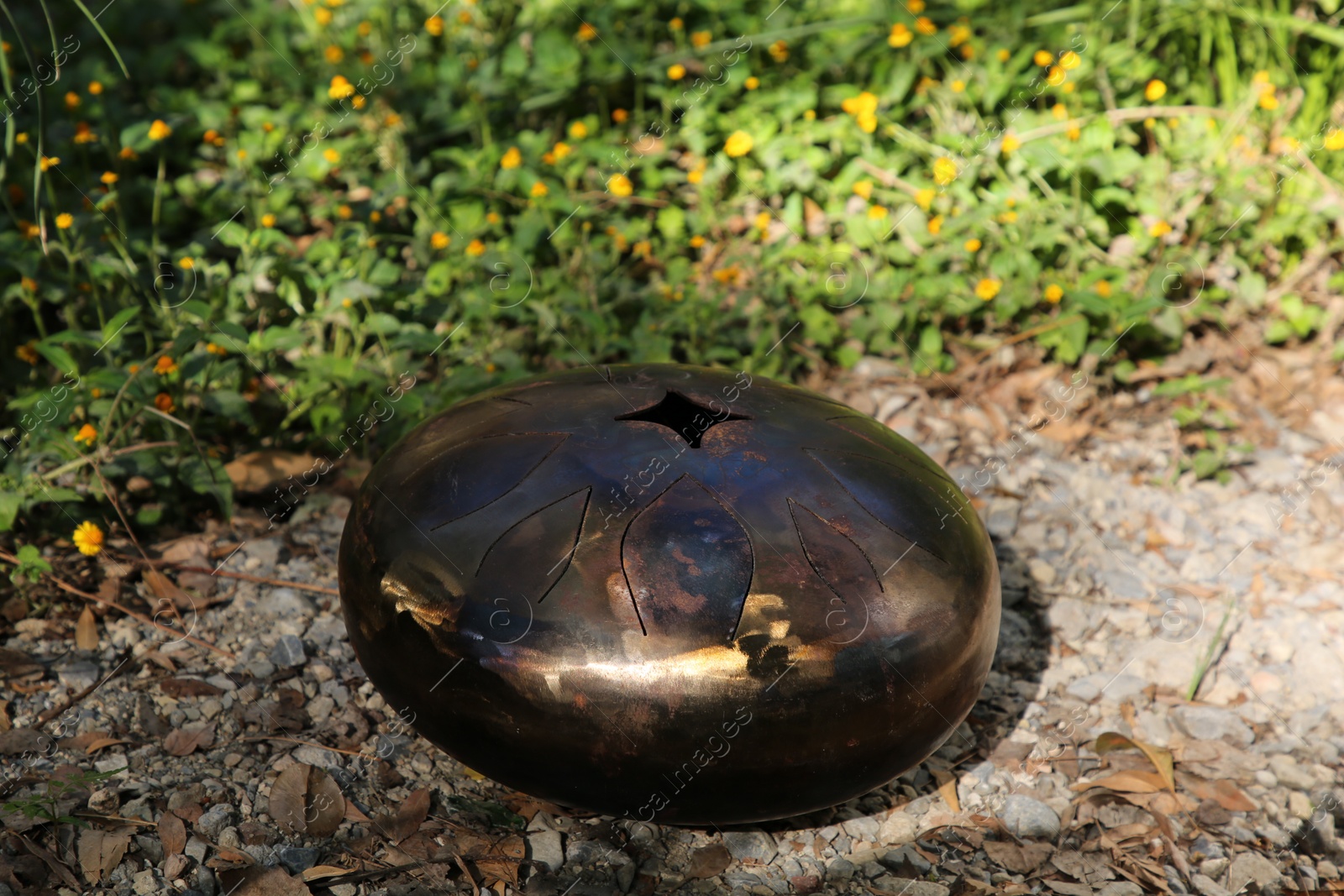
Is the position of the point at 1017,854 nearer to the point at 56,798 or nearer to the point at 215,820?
the point at 215,820

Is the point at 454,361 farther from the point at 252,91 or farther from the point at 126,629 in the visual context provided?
the point at 252,91

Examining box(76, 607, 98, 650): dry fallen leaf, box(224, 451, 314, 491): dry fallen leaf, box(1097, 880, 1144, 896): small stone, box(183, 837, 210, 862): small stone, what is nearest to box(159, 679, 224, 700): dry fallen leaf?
box(76, 607, 98, 650): dry fallen leaf

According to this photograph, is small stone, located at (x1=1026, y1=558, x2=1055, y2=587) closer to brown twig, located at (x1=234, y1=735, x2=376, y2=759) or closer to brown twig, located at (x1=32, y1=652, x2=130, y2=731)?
brown twig, located at (x1=234, y1=735, x2=376, y2=759)

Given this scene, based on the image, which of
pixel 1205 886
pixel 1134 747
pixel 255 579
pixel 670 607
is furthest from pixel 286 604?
pixel 1205 886

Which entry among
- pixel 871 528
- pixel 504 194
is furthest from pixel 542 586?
pixel 504 194

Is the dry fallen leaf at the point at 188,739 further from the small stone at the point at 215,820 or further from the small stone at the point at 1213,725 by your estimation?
the small stone at the point at 1213,725

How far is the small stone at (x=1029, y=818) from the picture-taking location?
2.46 m

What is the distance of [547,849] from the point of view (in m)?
2.27

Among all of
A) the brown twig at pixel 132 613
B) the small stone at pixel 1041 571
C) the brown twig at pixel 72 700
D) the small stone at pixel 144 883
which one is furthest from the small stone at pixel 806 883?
the brown twig at pixel 72 700

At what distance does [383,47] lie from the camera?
17.0 feet

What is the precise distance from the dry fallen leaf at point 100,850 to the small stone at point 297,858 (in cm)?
30

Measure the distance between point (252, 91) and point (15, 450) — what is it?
2.45 meters

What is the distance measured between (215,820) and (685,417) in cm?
126

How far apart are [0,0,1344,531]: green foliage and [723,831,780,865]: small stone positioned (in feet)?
4.99
